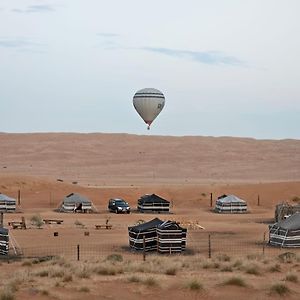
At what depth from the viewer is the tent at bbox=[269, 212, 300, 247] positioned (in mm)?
38031

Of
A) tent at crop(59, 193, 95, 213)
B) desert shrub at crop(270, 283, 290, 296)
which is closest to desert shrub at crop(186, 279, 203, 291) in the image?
desert shrub at crop(270, 283, 290, 296)

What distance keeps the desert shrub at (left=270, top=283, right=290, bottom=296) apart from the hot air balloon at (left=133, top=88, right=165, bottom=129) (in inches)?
1565

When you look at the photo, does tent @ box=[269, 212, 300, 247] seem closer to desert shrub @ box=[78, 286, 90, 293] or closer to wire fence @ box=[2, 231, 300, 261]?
wire fence @ box=[2, 231, 300, 261]

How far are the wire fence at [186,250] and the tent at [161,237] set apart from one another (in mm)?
335

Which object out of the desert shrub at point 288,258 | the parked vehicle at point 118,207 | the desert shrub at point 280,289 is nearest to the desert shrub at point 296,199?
the parked vehicle at point 118,207

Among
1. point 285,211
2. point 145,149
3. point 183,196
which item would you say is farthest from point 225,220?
point 145,149

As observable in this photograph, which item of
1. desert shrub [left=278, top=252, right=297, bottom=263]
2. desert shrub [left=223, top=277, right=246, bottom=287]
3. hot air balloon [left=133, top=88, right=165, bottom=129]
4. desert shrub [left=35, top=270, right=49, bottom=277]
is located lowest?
desert shrub [left=223, top=277, right=246, bottom=287]

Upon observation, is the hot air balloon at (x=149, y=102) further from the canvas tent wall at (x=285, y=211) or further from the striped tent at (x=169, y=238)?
the striped tent at (x=169, y=238)

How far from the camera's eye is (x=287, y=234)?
38062 mm

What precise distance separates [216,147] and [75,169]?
38.5m

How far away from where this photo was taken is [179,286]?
2256cm

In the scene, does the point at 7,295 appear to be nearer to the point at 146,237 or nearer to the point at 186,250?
the point at 146,237

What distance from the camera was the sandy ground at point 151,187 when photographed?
936 inches

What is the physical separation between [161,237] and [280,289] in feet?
45.1
